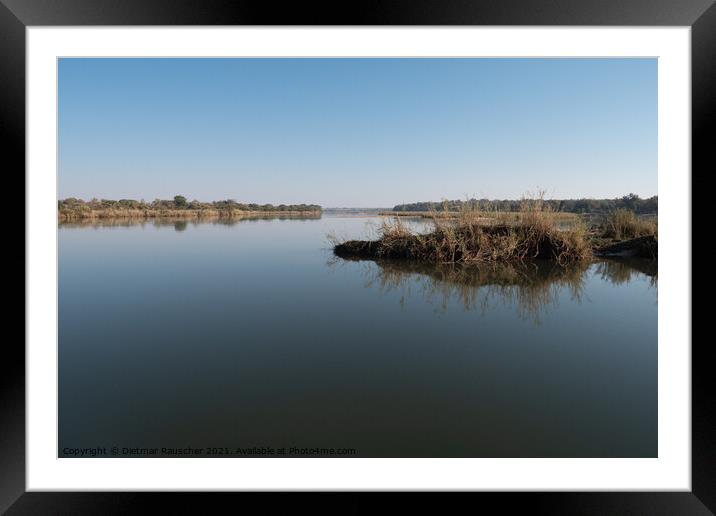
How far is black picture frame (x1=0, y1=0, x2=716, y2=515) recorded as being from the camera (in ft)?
4.40

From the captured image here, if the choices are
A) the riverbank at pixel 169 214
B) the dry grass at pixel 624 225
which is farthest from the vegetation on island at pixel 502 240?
the riverbank at pixel 169 214

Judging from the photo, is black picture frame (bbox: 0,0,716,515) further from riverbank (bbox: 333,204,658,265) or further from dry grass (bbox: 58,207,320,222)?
dry grass (bbox: 58,207,320,222)

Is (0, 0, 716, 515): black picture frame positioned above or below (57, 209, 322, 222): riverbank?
below

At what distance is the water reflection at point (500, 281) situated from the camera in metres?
3.83

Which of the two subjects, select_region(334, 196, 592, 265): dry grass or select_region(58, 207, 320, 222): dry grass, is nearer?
select_region(334, 196, 592, 265): dry grass

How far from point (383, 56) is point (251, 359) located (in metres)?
1.77

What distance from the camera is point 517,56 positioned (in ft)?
5.28

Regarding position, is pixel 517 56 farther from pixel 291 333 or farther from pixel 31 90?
pixel 291 333

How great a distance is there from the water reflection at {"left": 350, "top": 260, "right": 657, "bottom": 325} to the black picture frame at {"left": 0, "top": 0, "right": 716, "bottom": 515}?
1.90m

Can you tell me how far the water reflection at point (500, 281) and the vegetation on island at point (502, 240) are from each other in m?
0.26

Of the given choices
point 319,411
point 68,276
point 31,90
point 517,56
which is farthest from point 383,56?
point 68,276

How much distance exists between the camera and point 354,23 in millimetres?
1375

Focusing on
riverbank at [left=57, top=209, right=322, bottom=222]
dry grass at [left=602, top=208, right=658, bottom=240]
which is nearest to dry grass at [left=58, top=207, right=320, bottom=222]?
riverbank at [left=57, top=209, right=322, bottom=222]

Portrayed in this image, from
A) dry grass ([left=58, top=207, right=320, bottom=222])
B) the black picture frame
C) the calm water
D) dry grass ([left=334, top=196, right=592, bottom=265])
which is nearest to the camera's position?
the black picture frame
